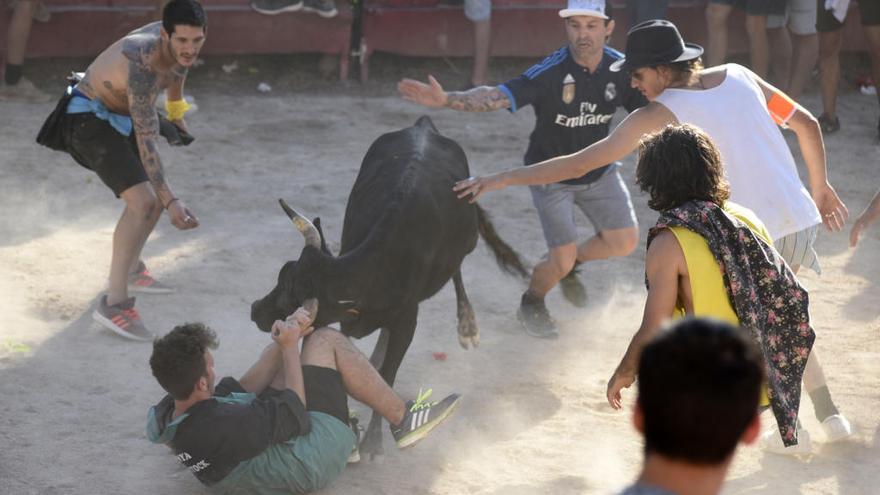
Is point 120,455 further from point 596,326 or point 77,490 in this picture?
point 596,326

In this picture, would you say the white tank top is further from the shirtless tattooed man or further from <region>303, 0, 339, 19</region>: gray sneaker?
<region>303, 0, 339, 19</region>: gray sneaker

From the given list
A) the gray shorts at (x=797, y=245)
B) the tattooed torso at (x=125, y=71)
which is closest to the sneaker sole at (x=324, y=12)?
the tattooed torso at (x=125, y=71)

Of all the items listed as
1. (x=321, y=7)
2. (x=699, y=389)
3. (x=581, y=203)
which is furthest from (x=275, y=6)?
(x=699, y=389)

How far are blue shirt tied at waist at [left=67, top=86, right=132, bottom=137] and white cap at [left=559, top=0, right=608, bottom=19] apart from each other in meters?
2.23

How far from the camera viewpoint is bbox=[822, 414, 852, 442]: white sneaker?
5.15 m

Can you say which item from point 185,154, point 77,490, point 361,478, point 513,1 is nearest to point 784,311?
point 361,478

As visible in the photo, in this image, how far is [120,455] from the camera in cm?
500

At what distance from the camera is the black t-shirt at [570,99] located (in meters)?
6.18

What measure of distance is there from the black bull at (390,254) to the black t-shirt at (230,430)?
0.56 meters

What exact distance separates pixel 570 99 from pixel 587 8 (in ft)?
1.45

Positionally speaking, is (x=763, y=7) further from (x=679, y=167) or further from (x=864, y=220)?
(x=679, y=167)

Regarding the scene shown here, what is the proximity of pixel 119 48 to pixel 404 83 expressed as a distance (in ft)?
5.19

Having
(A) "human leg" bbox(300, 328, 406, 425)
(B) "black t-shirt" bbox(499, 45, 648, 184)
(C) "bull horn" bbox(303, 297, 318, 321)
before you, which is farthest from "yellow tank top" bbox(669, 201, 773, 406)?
(B) "black t-shirt" bbox(499, 45, 648, 184)

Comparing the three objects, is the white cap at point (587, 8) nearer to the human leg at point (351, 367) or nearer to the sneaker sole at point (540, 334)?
the sneaker sole at point (540, 334)
